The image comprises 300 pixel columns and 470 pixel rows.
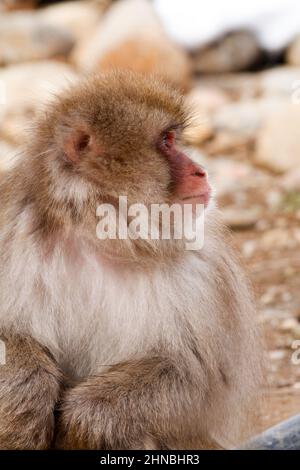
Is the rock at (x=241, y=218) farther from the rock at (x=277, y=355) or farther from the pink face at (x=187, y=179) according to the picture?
the pink face at (x=187, y=179)

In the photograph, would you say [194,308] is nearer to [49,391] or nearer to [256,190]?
[49,391]

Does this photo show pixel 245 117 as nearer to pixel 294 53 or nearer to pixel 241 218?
pixel 294 53

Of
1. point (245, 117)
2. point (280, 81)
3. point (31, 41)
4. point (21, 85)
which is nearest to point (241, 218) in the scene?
point (245, 117)

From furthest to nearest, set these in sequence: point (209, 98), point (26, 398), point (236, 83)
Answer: point (236, 83) < point (209, 98) < point (26, 398)

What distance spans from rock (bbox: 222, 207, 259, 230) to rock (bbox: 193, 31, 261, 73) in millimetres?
4827

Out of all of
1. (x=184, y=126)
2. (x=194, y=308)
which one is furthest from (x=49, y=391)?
(x=184, y=126)

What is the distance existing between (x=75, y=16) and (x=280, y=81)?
3081mm

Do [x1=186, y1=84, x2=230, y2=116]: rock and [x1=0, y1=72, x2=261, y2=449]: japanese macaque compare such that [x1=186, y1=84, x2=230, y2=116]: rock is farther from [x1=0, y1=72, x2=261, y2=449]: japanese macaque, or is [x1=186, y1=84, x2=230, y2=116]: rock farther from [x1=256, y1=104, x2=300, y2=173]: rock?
[x1=0, y1=72, x2=261, y2=449]: japanese macaque

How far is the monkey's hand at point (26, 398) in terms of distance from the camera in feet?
9.53

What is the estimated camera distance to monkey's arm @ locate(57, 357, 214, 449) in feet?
9.59

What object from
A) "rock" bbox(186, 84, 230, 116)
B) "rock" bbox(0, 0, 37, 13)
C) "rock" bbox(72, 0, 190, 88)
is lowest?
"rock" bbox(186, 84, 230, 116)

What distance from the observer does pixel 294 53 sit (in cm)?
1181

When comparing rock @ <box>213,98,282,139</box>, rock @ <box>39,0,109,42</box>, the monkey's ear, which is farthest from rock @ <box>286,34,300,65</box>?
the monkey's ear

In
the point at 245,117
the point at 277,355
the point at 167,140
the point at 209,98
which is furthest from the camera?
the point at 209,98
